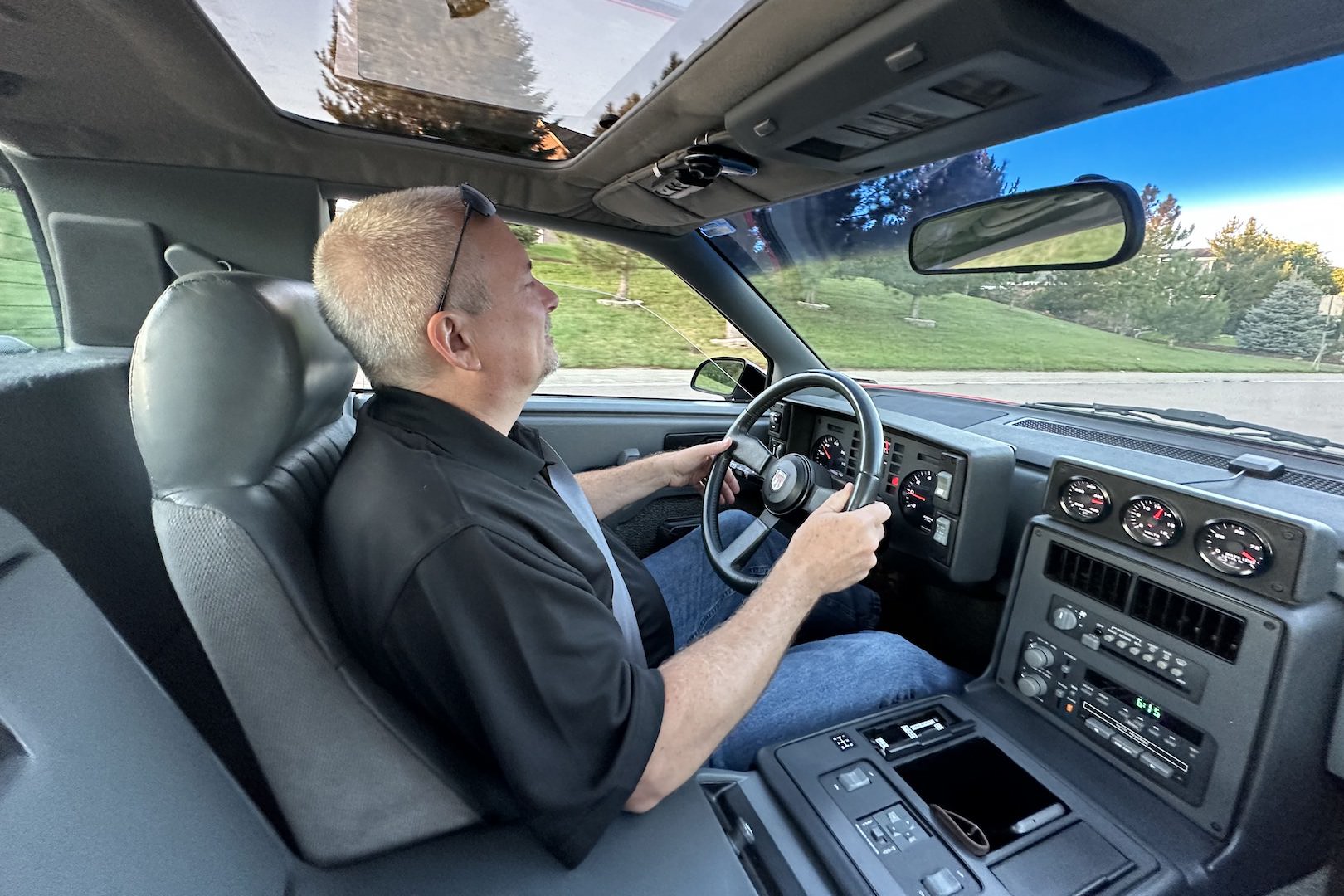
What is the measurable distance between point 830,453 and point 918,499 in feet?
1.37

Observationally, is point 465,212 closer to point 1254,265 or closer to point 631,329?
point 631,329

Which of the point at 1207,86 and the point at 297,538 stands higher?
the point at 1207,86

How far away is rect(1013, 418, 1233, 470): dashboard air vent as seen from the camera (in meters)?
1.70

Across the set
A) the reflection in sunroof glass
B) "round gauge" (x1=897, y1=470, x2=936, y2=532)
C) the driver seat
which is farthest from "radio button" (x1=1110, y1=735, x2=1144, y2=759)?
the reflection in sunroof glass

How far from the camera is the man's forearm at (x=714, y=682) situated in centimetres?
105

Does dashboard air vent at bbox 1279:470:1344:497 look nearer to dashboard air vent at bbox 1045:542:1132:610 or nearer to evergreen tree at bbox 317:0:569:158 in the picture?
dashboard air vent at bbox 1045:542:1132:610

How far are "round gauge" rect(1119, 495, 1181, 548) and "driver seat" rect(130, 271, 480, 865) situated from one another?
1.38 metres

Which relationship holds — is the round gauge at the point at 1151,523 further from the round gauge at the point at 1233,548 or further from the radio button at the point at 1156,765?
the radio button at the point at 1156,765

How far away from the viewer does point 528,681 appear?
912mm

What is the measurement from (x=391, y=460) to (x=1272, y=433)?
213cm

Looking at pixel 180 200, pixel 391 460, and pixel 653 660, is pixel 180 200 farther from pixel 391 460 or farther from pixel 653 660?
pixel 653 660

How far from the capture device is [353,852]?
3.40 ft

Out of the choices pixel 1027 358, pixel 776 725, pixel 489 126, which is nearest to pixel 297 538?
pixel 776 725

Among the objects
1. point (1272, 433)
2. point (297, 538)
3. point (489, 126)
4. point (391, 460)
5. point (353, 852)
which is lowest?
point (353, 852)
